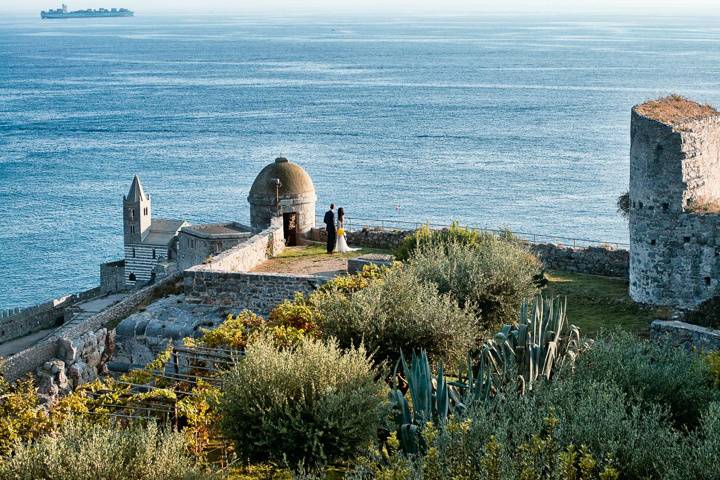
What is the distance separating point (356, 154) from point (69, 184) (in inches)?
893

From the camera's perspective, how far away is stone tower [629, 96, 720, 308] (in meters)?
21.3

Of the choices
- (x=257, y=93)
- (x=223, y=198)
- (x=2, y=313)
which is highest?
(x=257, y=93)

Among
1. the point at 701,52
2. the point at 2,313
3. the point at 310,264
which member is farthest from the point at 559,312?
the point at 701,52

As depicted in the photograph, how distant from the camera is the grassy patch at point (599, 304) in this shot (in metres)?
20.0

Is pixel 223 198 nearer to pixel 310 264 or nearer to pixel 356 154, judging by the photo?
pixel 356 154

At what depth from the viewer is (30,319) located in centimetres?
5278

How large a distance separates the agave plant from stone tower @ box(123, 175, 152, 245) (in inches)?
2030

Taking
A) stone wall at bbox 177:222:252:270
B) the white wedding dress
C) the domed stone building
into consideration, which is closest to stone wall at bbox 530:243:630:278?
the white wedding dress

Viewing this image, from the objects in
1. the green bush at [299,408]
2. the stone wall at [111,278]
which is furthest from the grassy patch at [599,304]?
the stone wall at [111,278]

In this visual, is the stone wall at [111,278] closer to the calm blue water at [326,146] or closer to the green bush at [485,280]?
the calm blue water at [326,146]

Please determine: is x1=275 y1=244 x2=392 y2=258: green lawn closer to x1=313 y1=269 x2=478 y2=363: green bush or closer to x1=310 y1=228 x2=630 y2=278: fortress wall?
x1=310 y1=228 x2=630 y2=278: fortress wall

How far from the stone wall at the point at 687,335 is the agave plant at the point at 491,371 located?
2.44 meters

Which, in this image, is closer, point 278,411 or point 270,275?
point 278,411

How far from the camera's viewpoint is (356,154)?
85.8m
